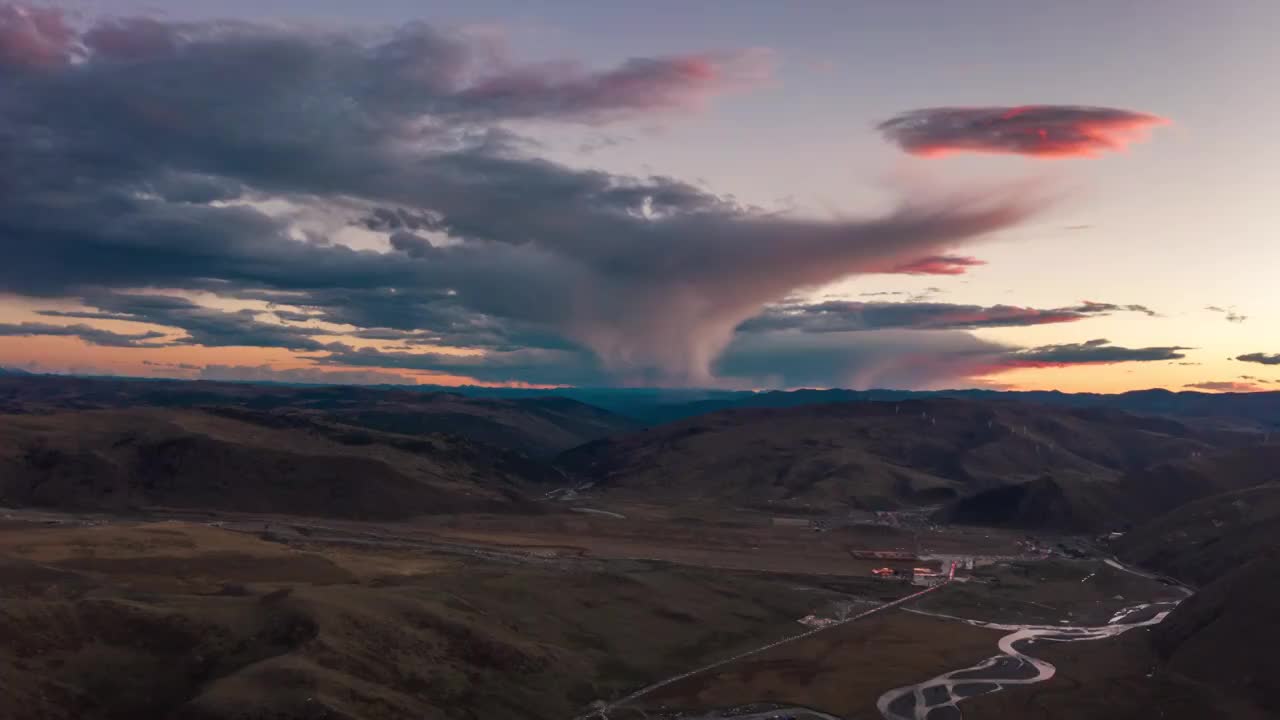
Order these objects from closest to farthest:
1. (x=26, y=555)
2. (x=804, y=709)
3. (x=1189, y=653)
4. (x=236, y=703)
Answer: (x=236, y=703) < (x=804, y=709) < (x=1189, y=653) < (x=26, y=555)

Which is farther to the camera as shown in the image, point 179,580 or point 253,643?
point 179,580

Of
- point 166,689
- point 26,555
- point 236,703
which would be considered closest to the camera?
point 236,703

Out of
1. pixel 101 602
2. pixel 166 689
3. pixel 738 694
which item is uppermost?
pixel 101 602

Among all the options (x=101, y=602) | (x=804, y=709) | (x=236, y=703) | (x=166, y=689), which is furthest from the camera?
(x=804, y=709)

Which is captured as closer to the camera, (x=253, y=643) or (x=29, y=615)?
(x=29, y=615)

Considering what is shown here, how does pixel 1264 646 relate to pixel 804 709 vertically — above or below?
above

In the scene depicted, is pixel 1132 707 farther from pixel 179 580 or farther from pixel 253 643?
pixel 179 580

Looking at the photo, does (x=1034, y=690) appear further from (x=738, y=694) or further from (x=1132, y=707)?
(x=738, y=694)

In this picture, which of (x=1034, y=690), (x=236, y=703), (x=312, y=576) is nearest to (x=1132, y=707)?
(x=1034, y=690)

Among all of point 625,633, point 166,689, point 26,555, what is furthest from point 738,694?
point 26,555
